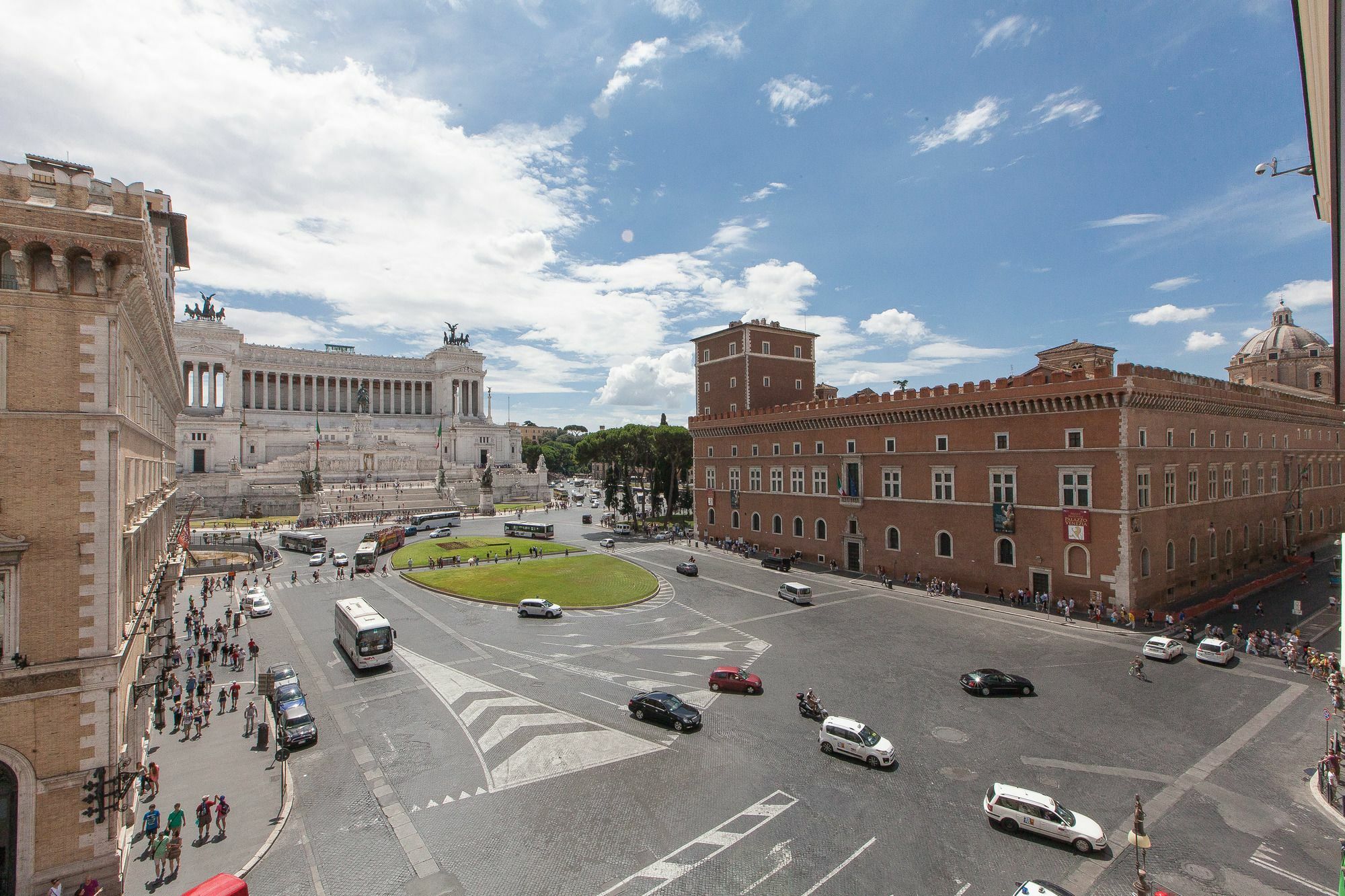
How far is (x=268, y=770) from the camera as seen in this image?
59.9ft

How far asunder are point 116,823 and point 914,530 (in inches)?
1580

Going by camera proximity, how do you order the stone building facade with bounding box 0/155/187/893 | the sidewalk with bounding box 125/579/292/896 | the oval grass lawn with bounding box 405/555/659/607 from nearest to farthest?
the stone building facade with bounding box 0/155/187/893, the sidewalk with bounding box 125/579/292/896, the oval grass lawn with bounding box 405/555/659/607

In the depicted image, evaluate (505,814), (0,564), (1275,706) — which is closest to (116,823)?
(0,564)

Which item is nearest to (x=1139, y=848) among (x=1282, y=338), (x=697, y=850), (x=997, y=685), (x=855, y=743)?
(x=855, y=743)

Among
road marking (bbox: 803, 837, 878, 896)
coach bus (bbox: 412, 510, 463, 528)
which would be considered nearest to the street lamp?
road marking (bbox: 803, 837, 878, 896)

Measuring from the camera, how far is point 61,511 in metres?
12.1

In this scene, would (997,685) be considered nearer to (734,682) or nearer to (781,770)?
(734,682)

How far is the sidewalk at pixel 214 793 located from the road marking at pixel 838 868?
12.4m

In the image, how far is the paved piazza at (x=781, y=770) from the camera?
530 inches

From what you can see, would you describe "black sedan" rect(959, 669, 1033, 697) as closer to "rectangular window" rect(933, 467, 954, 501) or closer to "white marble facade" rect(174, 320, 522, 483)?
"rectangular window" rect(933, 467, 954, 501)

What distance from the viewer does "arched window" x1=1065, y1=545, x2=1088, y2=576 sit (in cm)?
3309

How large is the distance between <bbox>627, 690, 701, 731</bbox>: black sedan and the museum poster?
24.5 meters

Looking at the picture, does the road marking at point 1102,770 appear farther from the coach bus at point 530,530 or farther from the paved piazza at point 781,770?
the coach bus at point 530,530

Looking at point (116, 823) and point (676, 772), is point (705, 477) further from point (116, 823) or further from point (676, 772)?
point (116, 823)
